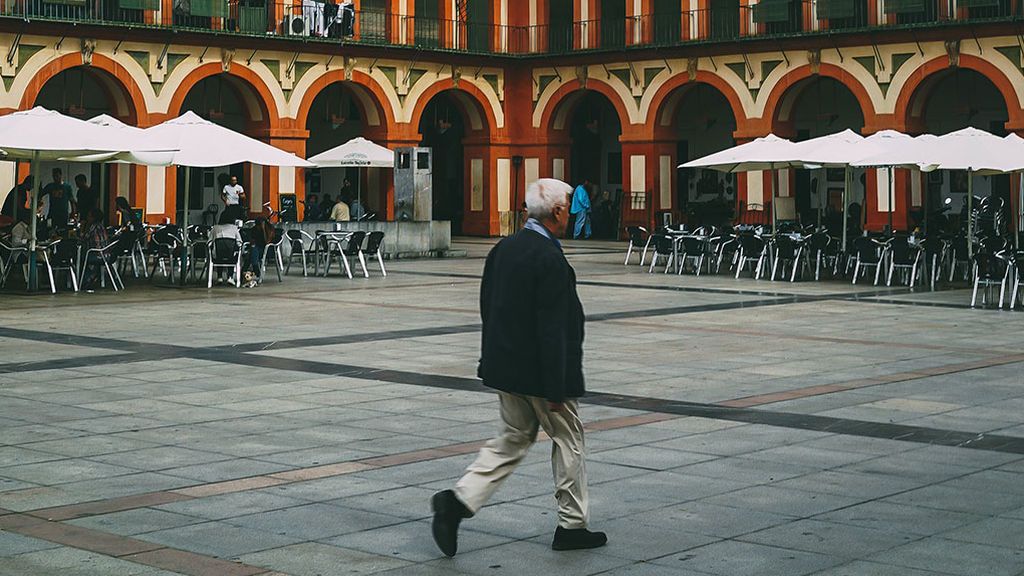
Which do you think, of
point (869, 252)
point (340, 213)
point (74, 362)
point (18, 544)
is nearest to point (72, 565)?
point (18, 544)

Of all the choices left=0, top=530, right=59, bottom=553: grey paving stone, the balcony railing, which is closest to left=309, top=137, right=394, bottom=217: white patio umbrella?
the balcony railing

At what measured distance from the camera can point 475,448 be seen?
27.8ft

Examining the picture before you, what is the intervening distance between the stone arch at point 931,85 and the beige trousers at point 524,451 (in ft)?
90.5

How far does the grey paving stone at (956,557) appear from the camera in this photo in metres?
5.82

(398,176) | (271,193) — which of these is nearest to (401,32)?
(271,193)

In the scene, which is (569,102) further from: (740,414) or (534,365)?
(534,365)

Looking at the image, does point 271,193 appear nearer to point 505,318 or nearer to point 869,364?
point 869,364

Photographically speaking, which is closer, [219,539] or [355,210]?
[219,539]

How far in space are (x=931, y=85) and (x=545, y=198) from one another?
28.7 m

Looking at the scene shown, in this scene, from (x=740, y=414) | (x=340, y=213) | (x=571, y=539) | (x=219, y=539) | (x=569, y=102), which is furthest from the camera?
(x=569, y=102)

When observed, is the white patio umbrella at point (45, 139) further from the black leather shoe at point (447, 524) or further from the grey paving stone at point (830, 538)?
the grey paving stone at point (830, 538)

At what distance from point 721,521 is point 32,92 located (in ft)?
86.3

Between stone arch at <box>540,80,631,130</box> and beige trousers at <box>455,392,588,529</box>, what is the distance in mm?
32419

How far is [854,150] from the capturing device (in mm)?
23438
